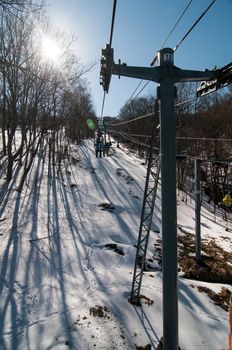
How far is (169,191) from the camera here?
467cm

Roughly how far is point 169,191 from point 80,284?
4.36 m

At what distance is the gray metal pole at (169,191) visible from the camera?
467 cm

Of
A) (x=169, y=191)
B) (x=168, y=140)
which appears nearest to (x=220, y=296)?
(x=169, y=191)

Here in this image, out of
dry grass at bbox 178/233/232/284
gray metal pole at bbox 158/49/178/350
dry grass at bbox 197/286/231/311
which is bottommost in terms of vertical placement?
dry grass at bbox 178/233/232/284

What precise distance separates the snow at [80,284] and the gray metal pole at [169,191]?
1343mm

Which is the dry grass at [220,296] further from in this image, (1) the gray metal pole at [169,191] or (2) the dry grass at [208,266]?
(1) the gray metal pole at [169,191]

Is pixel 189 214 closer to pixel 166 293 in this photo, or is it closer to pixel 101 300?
pixel 101 300

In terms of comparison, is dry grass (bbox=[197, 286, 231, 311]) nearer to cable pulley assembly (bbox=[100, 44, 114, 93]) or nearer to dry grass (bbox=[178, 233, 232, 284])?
dry grass (bbox=[178, 233, 232, 284])

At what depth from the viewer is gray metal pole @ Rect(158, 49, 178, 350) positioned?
467 centimetres

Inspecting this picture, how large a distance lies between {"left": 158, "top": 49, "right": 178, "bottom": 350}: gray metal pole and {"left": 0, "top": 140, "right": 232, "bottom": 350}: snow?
52.9 inches

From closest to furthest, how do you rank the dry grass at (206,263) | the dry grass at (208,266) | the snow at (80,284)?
1. the snow at (80,284)
2. the dry grass at (208,266)
3. the dry grass at (206,263)

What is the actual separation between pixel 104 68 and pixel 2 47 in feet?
24.2

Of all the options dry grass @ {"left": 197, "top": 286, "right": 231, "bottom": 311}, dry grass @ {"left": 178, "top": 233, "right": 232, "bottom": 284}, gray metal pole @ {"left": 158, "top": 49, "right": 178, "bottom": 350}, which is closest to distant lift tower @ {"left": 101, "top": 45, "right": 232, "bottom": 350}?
gray metal pole @ {"left": 158, "top": 49, "right": 178, "bottom": 350}

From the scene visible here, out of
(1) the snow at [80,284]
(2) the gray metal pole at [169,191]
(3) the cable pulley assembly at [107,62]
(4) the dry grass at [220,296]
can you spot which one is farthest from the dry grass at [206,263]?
Result: (3) the cable pulley assembly at [107,62]
